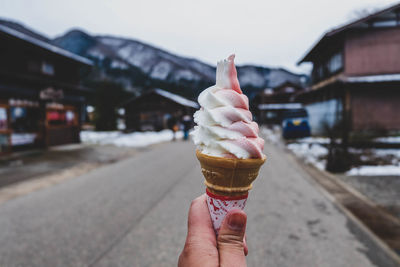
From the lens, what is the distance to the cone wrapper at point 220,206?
58.1 inches

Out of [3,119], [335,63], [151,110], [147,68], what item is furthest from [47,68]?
[335,63]

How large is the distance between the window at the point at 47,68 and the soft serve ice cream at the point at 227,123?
1704cm

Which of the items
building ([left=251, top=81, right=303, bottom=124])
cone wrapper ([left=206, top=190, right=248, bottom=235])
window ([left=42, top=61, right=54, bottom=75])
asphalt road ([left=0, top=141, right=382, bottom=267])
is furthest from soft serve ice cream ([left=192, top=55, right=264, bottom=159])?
building ([left=251, top=81, right=303, bottom=124])

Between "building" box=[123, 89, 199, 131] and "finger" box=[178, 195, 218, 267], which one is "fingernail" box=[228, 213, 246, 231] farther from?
"building" box=[123, 89, 199, 131]

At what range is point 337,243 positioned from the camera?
3.75 m

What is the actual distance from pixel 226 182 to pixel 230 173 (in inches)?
2.5

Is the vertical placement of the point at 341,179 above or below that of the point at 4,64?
below

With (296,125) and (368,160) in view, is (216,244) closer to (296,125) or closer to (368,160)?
(368,160)

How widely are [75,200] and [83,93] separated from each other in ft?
46.7

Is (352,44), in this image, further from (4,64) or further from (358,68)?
(4,64)

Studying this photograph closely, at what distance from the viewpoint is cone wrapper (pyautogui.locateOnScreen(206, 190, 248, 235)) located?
58.1 inches

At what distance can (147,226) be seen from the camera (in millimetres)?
4469

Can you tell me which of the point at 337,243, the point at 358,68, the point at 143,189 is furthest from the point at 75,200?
the point at 358,68

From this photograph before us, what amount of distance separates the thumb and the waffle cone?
0.64 feet
